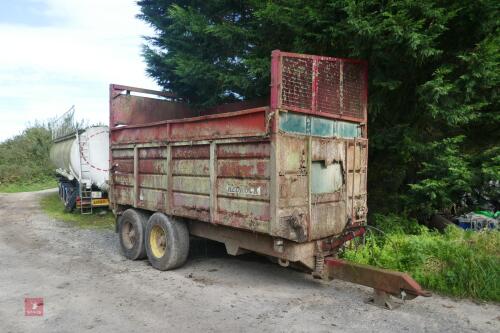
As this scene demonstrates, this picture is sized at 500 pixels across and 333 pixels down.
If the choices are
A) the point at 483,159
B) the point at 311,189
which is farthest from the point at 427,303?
the point at 483,159

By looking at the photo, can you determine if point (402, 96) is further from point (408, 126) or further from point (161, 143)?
point (161, 143)

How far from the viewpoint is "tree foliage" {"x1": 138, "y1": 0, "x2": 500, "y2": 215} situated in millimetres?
5617

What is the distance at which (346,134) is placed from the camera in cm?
561

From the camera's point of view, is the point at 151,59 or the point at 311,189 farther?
the point at 151,59

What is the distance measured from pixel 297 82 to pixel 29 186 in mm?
23662

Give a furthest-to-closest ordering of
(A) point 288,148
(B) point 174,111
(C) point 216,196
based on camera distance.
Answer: (B) point 174,111, (C) point 216,196, (A) point 288,148

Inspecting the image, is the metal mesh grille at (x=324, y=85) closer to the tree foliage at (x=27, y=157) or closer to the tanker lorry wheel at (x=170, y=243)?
the tanker lorry wheel at (x=170, y=243)

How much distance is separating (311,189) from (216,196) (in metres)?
1.27

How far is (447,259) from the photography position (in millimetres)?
5191

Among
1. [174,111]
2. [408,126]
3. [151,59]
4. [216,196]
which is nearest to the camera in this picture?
[216,196]

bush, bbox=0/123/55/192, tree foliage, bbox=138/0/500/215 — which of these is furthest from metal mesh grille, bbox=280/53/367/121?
bush, bbox=0/123/55/192

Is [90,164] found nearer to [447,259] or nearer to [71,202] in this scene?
[71,202]

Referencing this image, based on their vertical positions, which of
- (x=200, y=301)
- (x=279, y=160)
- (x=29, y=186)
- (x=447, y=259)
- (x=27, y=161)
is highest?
(x=27, y=161)

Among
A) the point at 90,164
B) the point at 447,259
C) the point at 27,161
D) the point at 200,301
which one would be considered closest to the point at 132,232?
the point at 200,301
